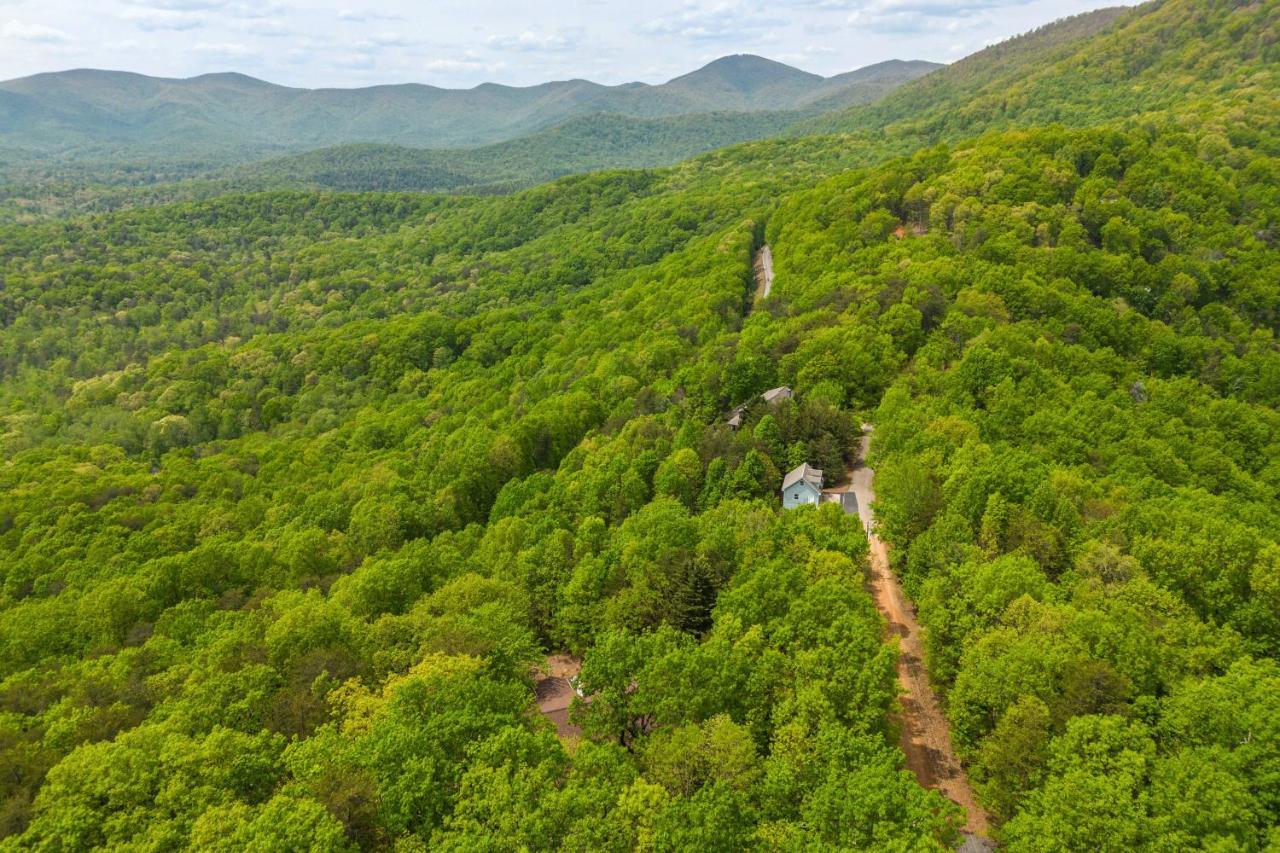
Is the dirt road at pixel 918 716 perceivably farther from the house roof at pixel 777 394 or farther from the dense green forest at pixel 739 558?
the house roof at pixel 777 394

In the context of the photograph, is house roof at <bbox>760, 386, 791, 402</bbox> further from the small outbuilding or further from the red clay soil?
the red clay soil

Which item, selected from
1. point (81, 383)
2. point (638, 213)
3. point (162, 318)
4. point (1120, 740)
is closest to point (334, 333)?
point (81, 383)

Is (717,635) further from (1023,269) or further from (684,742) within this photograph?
(1023,269)

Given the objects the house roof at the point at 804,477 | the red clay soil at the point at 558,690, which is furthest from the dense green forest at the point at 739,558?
the red clay soil at the point at 558,690

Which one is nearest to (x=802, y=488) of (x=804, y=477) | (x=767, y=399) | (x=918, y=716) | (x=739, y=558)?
(x=804, y=477)

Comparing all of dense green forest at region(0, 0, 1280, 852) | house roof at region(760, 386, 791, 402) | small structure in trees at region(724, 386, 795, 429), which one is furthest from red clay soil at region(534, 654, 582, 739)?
house roof at region(760, 386, 791, 402)

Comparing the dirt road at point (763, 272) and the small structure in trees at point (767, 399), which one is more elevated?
the dirt road at point (763, 272)
